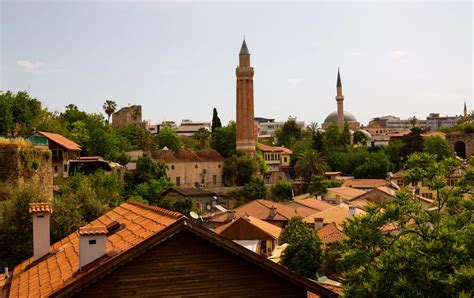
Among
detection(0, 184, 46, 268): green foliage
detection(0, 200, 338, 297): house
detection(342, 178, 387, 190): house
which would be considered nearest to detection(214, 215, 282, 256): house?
detection(0, 184, 46, 268): green foliage

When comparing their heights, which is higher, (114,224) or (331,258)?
(114,224)

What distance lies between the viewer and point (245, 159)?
68.0 meters

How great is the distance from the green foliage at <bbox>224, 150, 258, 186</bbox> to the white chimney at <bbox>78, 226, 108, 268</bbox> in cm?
5697

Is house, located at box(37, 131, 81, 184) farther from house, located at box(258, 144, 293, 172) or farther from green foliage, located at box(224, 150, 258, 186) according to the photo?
house, located at box(258, 144, 293, 172)

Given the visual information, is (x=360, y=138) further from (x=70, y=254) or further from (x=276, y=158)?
(x=70, y=254)

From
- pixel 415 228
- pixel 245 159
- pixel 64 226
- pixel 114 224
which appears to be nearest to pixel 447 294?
pixel 415 228

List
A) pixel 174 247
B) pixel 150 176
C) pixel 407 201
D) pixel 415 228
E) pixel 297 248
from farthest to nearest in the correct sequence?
pixel 150 176 < pixel 297 248 < pixel 407 201 < pixel 415 228 < pixel 174 247

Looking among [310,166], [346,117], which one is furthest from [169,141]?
[346,117]

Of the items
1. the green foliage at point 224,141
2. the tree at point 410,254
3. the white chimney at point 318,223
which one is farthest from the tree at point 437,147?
the tree at point 410,254

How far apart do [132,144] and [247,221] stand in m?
47.3

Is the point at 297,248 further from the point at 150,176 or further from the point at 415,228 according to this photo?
the point at 150,176

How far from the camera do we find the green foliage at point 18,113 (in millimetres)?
Answer: 37500

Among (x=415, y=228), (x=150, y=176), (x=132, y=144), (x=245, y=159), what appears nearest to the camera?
(x=415, y=228)

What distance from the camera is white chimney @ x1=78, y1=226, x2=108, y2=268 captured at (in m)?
9.73
